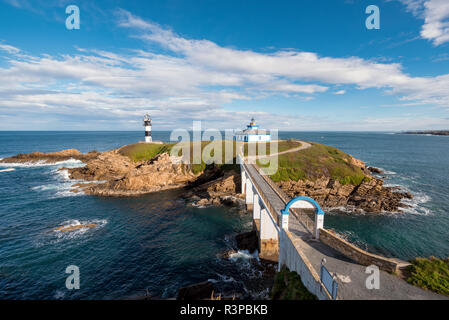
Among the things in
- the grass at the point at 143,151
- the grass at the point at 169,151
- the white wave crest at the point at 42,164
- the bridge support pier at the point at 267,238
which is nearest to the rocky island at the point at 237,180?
the grass at the point at 169,151

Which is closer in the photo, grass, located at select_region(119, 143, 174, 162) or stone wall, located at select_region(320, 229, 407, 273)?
stone wall, located at select_region(320, 229, 407, 273)

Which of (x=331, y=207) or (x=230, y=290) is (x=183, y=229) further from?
(x=331, y=207)

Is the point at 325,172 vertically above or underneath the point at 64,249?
above

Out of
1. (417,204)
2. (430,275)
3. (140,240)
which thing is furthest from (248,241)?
(417,204)

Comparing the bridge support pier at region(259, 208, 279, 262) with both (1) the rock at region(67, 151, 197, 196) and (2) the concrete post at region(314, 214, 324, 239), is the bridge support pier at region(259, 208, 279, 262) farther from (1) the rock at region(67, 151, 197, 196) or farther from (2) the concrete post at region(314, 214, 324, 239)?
(1) the rock at region(67, 151, 197, 196)

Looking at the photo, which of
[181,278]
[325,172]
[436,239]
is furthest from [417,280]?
[325,172]

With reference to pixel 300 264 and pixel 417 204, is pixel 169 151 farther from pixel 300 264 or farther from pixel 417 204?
pixel 417 204

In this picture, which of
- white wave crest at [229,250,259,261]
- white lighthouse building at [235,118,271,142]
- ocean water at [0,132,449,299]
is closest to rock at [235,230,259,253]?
white wave crest at [229,250,259,261]
